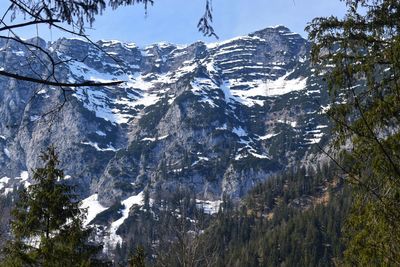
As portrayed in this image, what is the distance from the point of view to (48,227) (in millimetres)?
13305

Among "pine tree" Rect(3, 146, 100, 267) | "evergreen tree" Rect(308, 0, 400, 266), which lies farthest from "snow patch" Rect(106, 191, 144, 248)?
"evergreen tree" Rect(308, 0, 400, 266)

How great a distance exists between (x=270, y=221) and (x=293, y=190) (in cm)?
2091

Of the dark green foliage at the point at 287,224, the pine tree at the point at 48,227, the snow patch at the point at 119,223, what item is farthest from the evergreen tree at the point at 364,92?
the snow patch at the point at 119,223

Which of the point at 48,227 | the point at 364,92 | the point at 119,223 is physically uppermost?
the point at 364,92

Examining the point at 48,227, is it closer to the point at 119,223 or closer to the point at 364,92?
the point at 364,92

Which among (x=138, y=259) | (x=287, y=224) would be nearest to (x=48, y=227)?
(x=138, y=259)

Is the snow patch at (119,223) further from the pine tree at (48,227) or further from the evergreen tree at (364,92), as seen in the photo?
the evergreen tree at (364,92)

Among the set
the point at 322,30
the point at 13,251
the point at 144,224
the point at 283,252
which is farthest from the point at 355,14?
the point at 144,224

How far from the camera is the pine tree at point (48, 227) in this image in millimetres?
12508

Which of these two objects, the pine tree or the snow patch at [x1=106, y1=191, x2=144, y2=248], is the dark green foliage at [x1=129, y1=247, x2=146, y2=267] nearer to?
the pine tree

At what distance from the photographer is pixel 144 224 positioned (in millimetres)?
163625

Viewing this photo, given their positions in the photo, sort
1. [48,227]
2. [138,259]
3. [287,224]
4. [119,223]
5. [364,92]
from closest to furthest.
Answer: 1. [364,92]
2. [138,259]
3. [48,227]
4. [287,224]
5. [119,223]

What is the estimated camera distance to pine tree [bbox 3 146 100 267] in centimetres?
1251

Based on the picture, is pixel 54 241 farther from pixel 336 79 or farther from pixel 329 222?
pixel 329 222
